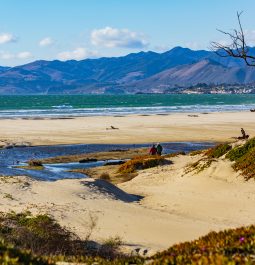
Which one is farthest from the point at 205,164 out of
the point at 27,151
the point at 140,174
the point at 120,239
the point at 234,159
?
the point at 27,151

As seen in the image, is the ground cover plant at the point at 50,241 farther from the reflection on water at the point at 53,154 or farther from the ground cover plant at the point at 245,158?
the reflection on water at the point at 53,154

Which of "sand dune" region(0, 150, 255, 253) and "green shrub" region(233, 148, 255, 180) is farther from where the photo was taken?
"green shrub" region(233, 148, 255, 180)

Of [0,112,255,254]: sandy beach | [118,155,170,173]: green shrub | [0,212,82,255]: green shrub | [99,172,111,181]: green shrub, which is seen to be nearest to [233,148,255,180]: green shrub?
[0,112,255,254]: sandy beach

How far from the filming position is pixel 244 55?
11.7 metres

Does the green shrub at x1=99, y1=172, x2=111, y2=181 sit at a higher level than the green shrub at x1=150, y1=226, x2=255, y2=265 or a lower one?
lower

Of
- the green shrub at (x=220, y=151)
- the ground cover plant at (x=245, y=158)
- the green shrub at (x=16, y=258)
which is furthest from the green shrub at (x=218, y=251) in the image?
the green shrub at (x=220, y=151)

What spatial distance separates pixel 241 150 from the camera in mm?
23484

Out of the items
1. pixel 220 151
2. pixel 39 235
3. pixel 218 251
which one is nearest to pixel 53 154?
pixel 220 151

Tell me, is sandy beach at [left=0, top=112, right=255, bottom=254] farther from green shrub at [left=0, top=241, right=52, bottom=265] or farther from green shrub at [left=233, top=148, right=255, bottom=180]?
green shrub at [left=0, top=241, right=52, bottom=265]

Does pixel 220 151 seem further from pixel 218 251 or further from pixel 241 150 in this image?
pixel 218 251

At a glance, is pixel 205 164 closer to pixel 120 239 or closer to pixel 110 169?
pixel 110 169

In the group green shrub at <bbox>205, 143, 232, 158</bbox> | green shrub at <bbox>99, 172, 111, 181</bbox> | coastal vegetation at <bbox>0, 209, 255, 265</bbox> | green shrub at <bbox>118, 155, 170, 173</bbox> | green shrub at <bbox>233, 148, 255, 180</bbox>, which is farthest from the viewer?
green shrub at <bbox>118, 155, 170, 173</bbox>

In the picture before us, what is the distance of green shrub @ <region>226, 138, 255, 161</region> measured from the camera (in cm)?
2311

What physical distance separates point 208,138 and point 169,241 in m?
36.9
